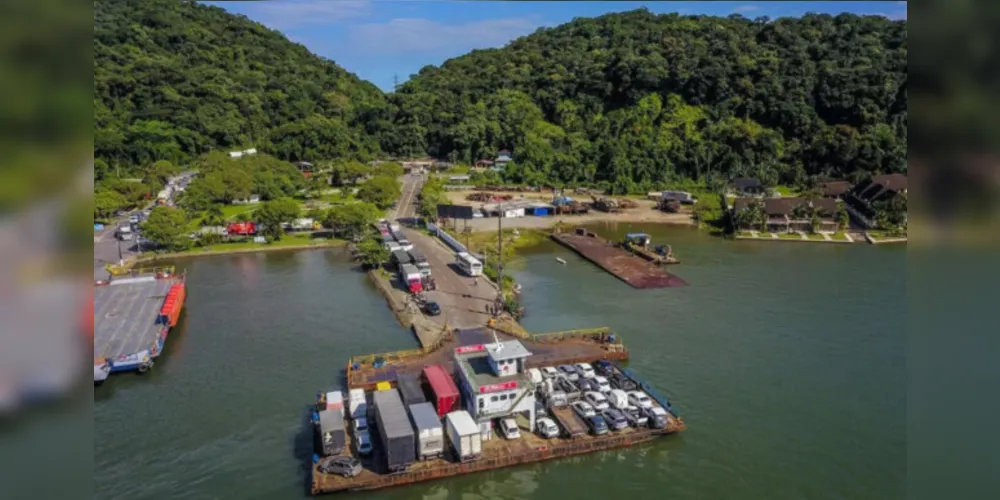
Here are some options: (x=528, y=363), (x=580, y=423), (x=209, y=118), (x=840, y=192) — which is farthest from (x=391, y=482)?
(x=209, y=118)

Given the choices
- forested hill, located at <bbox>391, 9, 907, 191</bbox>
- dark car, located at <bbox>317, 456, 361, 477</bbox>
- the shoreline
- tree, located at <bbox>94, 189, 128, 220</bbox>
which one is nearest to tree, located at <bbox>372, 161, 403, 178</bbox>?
forested hill, located at <bbox>391, 9, 907, 191</bbox>

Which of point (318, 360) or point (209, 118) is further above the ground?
point (209, 118)

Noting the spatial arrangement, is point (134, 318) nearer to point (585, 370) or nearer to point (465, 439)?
point (465, 439)

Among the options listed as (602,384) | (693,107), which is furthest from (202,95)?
(602,384)

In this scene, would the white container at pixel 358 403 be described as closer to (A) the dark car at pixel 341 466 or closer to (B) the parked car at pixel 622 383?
(A) the dark car at pixel 341 466
